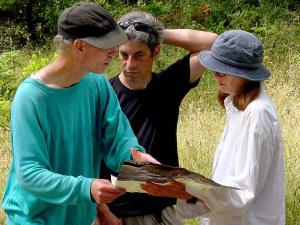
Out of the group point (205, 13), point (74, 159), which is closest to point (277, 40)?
point (205, 13)

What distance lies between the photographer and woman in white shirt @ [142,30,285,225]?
2865 millimetres

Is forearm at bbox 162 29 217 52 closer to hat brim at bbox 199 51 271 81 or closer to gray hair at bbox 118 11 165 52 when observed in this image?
gray hair at bbox 118 11 165 52

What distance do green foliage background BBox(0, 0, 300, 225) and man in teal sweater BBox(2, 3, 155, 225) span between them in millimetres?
2228

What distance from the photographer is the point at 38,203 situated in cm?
265

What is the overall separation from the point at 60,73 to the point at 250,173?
2.76ft

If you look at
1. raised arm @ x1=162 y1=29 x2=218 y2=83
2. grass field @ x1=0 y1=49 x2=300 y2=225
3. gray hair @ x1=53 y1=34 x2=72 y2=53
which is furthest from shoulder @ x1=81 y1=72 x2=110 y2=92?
grass field @ x1=0 y1=49 x2=300 y2=225

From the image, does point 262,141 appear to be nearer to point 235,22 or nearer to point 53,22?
point 235,22

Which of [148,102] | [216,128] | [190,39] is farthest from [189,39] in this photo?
[216,128]

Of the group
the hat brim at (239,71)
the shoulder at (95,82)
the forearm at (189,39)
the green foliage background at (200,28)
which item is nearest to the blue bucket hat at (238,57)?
the hat brim at (239,71)

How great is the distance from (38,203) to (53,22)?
43.1 feet

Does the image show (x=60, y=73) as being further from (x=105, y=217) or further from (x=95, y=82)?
(x=105, y=217)

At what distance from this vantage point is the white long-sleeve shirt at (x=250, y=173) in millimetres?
2863

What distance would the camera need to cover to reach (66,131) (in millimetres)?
2666

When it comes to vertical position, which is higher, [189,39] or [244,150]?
[189,39]
